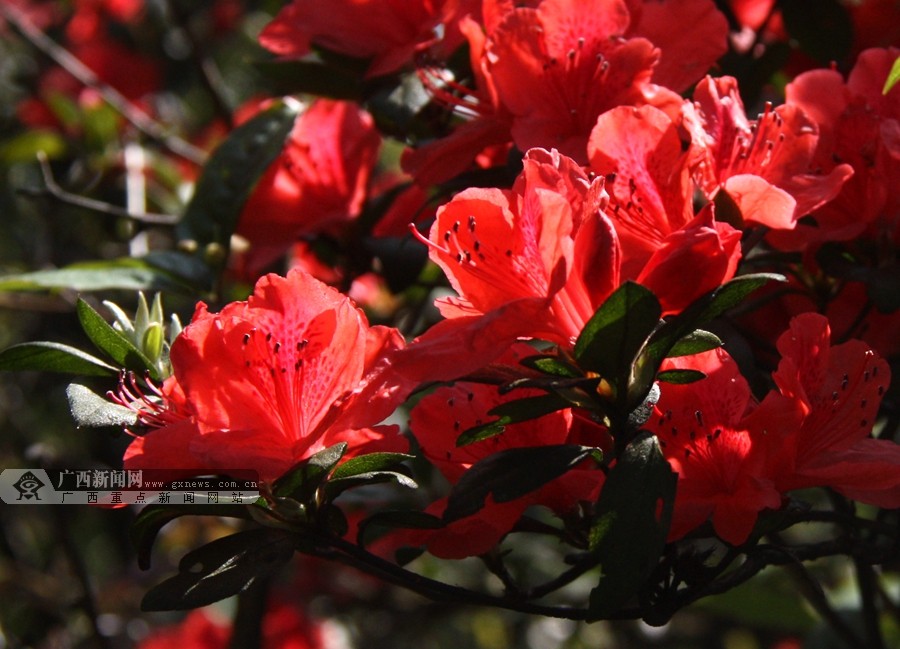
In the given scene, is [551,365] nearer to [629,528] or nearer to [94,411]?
[629,528]

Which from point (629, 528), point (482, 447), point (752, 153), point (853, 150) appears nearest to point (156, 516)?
point (482, 447)

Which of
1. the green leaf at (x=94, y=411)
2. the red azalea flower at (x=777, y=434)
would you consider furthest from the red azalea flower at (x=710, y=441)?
the green leaf at (x=94, y=411)

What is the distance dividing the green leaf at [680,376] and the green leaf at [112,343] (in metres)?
0.47

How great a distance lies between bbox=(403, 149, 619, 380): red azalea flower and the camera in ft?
2.96

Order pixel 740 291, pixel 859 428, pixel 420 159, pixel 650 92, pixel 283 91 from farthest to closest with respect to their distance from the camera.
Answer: pixel 283 91 < pixel 420 159 < pixel 650 92 < pixel 859 428 < pixel 740 291

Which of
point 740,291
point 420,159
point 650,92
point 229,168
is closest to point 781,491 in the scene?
point 740,291

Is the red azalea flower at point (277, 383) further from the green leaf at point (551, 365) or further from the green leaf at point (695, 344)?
the green leaf at point (695, 344)

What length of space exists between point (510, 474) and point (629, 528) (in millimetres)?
110

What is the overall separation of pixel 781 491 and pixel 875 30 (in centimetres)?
99

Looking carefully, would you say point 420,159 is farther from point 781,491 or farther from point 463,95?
point 781,491

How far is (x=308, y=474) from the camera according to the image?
3.12 feet

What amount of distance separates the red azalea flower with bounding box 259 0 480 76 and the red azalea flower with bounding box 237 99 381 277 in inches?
6.8

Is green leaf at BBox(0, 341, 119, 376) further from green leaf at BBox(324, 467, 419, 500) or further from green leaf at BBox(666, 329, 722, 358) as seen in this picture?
green leaf at BBox(666, 329, 722, 358)

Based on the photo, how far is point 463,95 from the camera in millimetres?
1457
